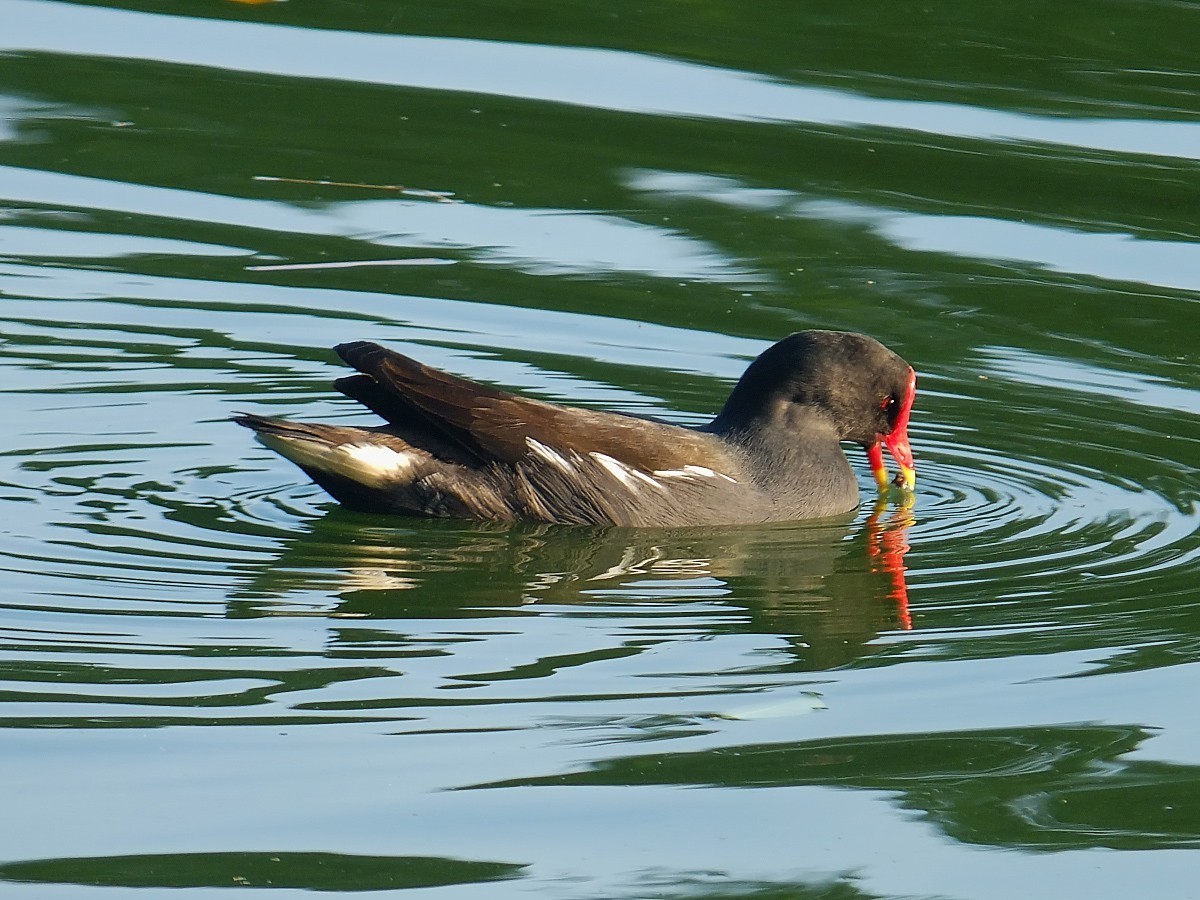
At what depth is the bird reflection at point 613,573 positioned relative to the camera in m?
6.88

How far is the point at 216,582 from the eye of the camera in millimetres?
7035

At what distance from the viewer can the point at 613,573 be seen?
746 centimetres

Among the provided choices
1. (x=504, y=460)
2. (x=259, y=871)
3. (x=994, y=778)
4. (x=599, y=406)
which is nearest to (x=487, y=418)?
(x=504, y=460)

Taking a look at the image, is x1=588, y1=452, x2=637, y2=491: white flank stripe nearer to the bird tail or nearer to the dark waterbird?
the dark waterbird

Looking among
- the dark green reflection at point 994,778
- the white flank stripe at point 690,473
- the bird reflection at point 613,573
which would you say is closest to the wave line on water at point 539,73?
the bird reflection at point 613,573

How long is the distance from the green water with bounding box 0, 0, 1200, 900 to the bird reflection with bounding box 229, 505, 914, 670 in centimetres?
3

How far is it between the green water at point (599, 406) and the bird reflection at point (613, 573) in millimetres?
27

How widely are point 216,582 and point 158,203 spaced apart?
529 cm

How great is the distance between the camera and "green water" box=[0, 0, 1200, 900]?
521 centimetres

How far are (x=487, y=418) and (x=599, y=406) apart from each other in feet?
5.04

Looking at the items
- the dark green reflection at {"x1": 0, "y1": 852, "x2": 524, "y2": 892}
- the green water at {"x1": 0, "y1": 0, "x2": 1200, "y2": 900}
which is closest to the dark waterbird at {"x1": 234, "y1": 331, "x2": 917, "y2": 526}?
the green water at {"x1": 0, "y1": 0, "x2": 1200, "y2": 900}

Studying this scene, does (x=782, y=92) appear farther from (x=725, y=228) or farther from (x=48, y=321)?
(x=48, y=321)

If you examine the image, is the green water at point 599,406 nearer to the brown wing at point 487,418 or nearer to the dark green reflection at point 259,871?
the dark green reflection at point 259,871

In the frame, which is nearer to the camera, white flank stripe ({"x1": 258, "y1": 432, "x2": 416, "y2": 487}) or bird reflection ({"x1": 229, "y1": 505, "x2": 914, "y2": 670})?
bird reflection ({"x1": 229, "y1": 505, "x2": 914, "y2": 670})
